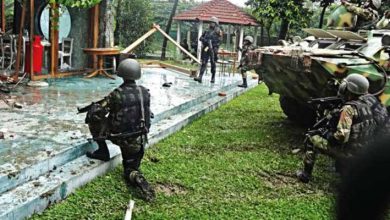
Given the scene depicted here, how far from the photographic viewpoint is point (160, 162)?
5.32 metres

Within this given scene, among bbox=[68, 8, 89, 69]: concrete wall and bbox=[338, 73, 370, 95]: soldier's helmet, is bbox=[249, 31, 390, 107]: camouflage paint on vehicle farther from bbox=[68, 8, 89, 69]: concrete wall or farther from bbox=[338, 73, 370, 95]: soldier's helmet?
bbox=[68, 8, 89, 69]: concrete wall

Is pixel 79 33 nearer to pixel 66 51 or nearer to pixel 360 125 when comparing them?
pixel 66 51

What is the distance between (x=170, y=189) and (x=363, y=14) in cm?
495

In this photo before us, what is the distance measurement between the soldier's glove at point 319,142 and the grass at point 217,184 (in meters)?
0.40

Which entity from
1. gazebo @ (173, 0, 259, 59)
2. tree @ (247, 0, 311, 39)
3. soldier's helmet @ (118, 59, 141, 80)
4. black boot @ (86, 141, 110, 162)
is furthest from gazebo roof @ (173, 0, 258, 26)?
soldier's helmet @ (118, 59, 141, 80)

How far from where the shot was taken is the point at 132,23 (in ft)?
70.5

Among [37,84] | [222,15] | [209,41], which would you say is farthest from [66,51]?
[222,15]

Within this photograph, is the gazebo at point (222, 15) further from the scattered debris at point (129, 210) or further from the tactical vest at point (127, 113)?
the scattered debris at point (129, 210)

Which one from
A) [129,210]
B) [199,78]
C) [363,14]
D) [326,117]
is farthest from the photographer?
[199,78]

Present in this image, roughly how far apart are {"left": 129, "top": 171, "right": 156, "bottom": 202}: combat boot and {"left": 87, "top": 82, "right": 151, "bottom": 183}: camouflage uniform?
1 centimetres

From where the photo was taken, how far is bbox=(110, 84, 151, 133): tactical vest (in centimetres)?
430

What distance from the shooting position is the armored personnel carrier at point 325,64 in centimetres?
556

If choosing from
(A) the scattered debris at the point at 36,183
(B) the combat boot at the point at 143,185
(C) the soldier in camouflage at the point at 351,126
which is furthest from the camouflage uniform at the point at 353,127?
(A) the scattered debris at the point at 36,183

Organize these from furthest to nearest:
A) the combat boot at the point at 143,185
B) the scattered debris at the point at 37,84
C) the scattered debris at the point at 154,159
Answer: the scattered debris at the point at 37,84 → the scattered debris at the point at 154,159 → the combat boot at the point at 143,185
